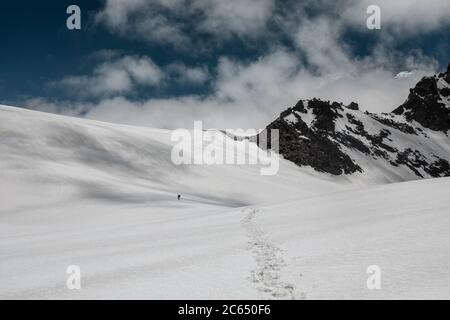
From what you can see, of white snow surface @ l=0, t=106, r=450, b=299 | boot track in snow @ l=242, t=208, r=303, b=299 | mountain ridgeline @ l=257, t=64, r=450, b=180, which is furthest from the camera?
mountain ridgeline @ l=257, t=64, r=450, b=180

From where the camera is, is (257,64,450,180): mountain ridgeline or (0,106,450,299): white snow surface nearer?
(0,106,450,299): white snow surface

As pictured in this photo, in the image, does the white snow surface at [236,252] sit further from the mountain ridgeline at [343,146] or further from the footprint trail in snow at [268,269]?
the mountain ridgeline at [343,146]

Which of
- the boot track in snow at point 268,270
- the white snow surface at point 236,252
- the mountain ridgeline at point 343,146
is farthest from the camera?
the mountain ridgeline at point 343,146

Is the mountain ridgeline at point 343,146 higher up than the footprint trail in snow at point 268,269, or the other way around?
the mountain ridgeline at point 343,146

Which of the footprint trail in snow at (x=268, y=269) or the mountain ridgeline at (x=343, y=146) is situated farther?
the mountain ridgeline at (x=343, y=146)

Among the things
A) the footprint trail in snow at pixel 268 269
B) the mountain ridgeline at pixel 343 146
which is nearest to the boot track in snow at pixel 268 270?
the footprint trail in snow at pixel 268 269

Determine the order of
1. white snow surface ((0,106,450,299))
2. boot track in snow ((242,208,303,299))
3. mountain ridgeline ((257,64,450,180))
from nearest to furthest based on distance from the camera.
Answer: boot track in snow ((242,208,303,299))
white snow surface ((0,106,450,299))
mountain ridgeline ((257,64,450,180))

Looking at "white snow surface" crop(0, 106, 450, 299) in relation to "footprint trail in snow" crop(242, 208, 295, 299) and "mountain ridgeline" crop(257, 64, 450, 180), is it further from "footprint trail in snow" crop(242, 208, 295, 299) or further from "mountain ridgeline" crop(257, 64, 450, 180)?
"mountain ridgeline" crop(257, 64, 450, 180)

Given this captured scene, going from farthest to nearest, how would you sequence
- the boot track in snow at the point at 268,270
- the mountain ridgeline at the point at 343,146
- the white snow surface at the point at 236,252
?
the mountain ridgeline at the point at 343,146, the white snow surface at the point at 236,252, the boot track in snow at the point at 268,270

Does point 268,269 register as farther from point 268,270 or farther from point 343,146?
point 343,146

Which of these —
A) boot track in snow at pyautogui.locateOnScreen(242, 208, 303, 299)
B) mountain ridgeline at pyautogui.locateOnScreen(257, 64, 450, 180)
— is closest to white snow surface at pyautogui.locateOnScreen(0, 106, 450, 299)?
boot track in snow at pyautogui.locateOnScreen(242, 208, 303, 299)

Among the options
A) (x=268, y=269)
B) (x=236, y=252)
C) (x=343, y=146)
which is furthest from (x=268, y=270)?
(x=343, y=146)

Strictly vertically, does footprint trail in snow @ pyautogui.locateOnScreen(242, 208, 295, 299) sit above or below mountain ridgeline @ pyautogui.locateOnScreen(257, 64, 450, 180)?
below
